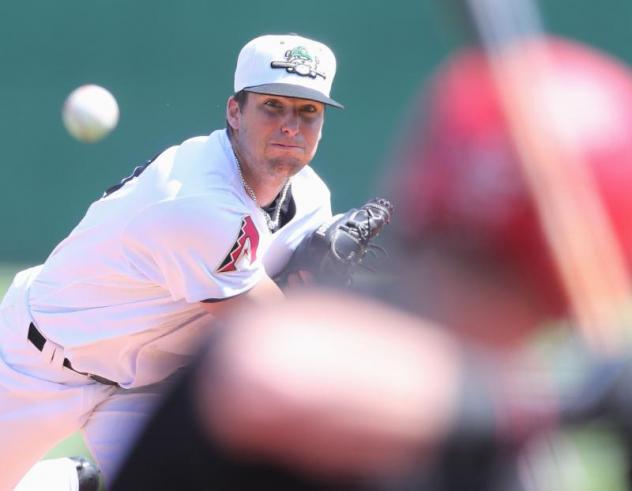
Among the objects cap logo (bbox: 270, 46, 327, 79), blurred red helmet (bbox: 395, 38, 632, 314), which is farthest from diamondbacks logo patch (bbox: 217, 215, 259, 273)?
blurred red helmet (bbox: 395, 38, 632, 314)

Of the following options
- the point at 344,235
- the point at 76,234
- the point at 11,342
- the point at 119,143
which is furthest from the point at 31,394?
the point at 119,143

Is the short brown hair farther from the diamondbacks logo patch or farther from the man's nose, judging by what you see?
the diamondbacks logo patch

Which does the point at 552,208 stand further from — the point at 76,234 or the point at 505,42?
the point at 76,234

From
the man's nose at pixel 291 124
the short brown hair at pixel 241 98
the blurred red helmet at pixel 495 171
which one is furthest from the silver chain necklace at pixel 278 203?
the blurred red helmet at pixel 495 171

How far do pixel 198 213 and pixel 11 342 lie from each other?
0.88 m

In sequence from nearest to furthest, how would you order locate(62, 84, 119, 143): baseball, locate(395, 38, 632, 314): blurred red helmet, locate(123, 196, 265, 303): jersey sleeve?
1. locate(395, 38, 632, 314): blurred red helmet
2. locate(123, 196, 265, 303): jersey sleeve
3. locate(62, 84, 119, 143): baseball

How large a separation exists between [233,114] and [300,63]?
0.91 ft

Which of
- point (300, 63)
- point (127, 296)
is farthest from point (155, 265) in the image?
point (300, 63)

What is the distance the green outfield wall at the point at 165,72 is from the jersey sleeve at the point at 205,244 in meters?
5.61

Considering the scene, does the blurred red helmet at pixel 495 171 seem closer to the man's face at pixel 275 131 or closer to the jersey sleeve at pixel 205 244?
the jersey sleeve at pixel 205 244

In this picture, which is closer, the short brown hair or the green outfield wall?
the short brown hair

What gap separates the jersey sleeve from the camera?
131 inches

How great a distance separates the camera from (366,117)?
899 centimetres

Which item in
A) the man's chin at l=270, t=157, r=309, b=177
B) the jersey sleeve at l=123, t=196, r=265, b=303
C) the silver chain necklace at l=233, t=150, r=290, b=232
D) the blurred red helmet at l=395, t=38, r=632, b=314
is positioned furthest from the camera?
the man's chin at l=270, t=157, r=309, b=177
